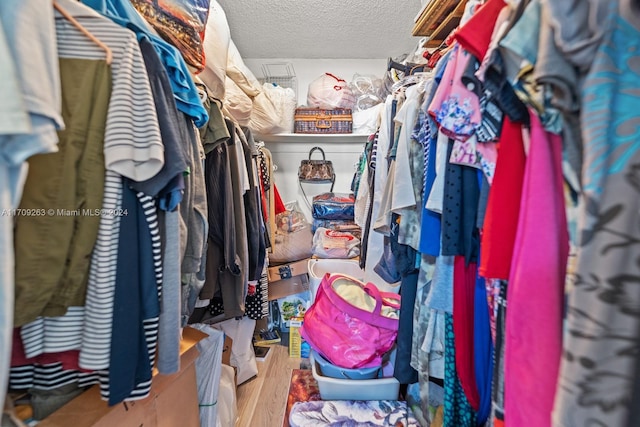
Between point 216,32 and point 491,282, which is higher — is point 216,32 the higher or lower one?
the higher one

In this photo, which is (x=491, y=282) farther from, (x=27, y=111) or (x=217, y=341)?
(x=217, y=341)

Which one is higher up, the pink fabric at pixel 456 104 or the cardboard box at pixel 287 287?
the pink fabric at pixel 456 104

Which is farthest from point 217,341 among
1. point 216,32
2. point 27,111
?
point 216,32

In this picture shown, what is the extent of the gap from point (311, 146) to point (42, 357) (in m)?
2.27

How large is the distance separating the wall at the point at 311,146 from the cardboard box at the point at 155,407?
1704 mm

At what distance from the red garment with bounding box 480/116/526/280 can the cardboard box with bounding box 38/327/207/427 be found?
0.85 metres

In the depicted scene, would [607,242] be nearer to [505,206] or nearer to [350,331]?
[505,206]

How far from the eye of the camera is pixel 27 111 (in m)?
0.38

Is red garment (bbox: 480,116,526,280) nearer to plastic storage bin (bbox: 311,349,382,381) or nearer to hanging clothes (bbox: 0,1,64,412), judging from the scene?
hanging clothes (bbox: 0,1,64,412)

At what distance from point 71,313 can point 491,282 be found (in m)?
0.83

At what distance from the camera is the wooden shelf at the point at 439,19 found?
0.98m

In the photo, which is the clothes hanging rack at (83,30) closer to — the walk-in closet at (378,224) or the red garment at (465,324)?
the walk-in closet at (378,224)

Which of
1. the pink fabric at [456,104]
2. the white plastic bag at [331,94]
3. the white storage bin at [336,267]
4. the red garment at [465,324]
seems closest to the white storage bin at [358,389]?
the red garment at [465,324]

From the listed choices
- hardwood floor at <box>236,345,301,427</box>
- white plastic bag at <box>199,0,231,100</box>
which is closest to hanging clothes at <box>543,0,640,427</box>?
white plastic bag at <box>199,0,231,100</box>
